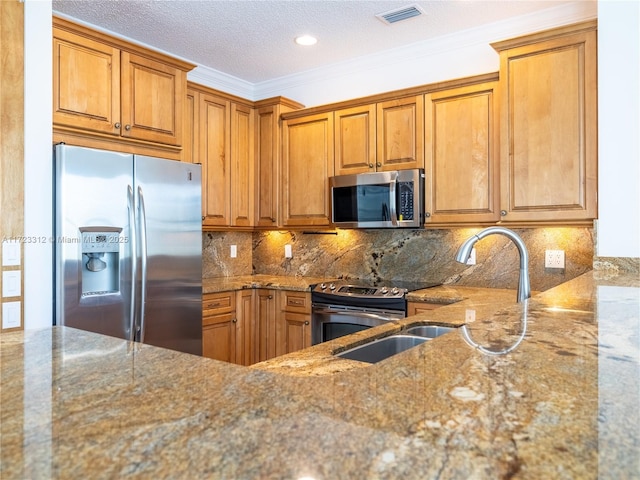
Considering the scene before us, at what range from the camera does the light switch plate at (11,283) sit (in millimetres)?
2164

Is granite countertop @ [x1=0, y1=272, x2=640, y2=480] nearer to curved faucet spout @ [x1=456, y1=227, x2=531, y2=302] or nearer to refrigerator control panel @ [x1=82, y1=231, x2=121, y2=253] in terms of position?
curved faucet spout @ [x1=456, y1=227, x2=531, y2=302]

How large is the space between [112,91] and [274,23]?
1127 mm

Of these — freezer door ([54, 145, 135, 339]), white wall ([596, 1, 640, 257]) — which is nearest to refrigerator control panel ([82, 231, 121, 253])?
freezer door ([54, 145, 135, 339])

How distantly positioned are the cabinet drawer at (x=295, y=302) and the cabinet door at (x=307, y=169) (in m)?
0.61

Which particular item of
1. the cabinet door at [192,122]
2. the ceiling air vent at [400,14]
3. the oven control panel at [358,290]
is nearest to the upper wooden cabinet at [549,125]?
the ceiling air vent at [400,14]

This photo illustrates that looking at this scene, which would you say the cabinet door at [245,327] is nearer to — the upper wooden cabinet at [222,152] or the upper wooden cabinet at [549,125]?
the upper wooden cabinet at [222,152]

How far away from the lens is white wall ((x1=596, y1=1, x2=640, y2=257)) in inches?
90.7

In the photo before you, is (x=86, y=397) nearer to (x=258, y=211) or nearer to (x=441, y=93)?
(x=441, y=93)

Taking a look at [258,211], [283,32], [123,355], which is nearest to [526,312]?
[123,355]

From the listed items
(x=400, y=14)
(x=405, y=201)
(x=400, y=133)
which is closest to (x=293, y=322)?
(x=405, y=201)

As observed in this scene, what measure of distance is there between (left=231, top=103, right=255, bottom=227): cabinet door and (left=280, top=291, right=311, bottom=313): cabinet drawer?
82 centimetres

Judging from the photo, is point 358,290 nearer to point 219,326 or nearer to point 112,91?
point 219,326

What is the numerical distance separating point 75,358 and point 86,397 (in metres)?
0.24

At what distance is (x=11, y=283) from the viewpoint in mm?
2188
